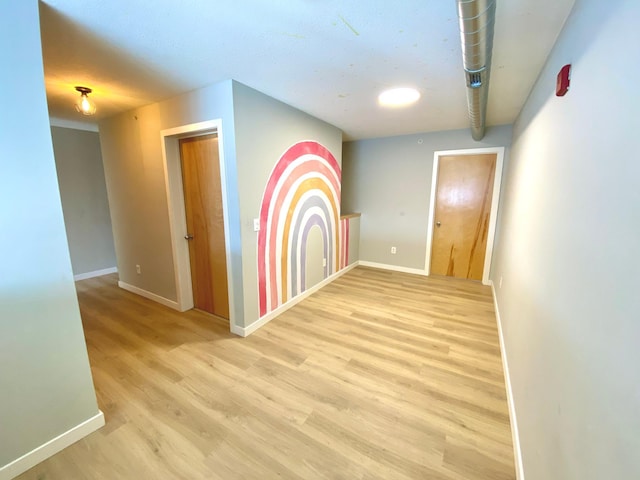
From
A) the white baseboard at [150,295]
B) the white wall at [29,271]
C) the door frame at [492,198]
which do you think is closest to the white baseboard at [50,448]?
the white wall at [29,271]

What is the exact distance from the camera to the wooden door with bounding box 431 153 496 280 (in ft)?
12.4

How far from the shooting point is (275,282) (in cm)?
282

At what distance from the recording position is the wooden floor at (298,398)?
4.33ft

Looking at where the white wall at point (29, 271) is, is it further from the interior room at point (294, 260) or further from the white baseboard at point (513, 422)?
the white baseboard at point (513, 422)

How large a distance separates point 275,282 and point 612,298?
2.52m

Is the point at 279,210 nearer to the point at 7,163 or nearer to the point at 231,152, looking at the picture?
the point at 231,152

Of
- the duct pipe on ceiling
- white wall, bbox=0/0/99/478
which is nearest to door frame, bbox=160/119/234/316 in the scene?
white wall, bbox=0/0/99/478

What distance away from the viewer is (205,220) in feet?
8.89

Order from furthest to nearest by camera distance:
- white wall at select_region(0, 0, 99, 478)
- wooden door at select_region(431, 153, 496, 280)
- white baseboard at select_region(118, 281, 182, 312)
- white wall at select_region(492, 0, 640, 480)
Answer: wooden door at select_region(431, 153, 496, 280) → white baseboard at select_region(118, 281, 182, 312) → white wall at select_region(0, 0, 99, 478) → white wall at select_region(492, 0, 640, 480)

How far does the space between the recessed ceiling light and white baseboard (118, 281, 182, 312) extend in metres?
3.21

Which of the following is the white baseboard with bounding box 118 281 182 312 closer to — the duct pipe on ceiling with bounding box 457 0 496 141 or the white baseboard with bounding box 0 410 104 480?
the white baseboard with bounding box 0 410 104 480

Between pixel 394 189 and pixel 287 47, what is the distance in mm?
3147

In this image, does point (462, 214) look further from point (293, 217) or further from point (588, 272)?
point (588, 272)

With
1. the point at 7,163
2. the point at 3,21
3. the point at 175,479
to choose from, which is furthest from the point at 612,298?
the point at 3,21
